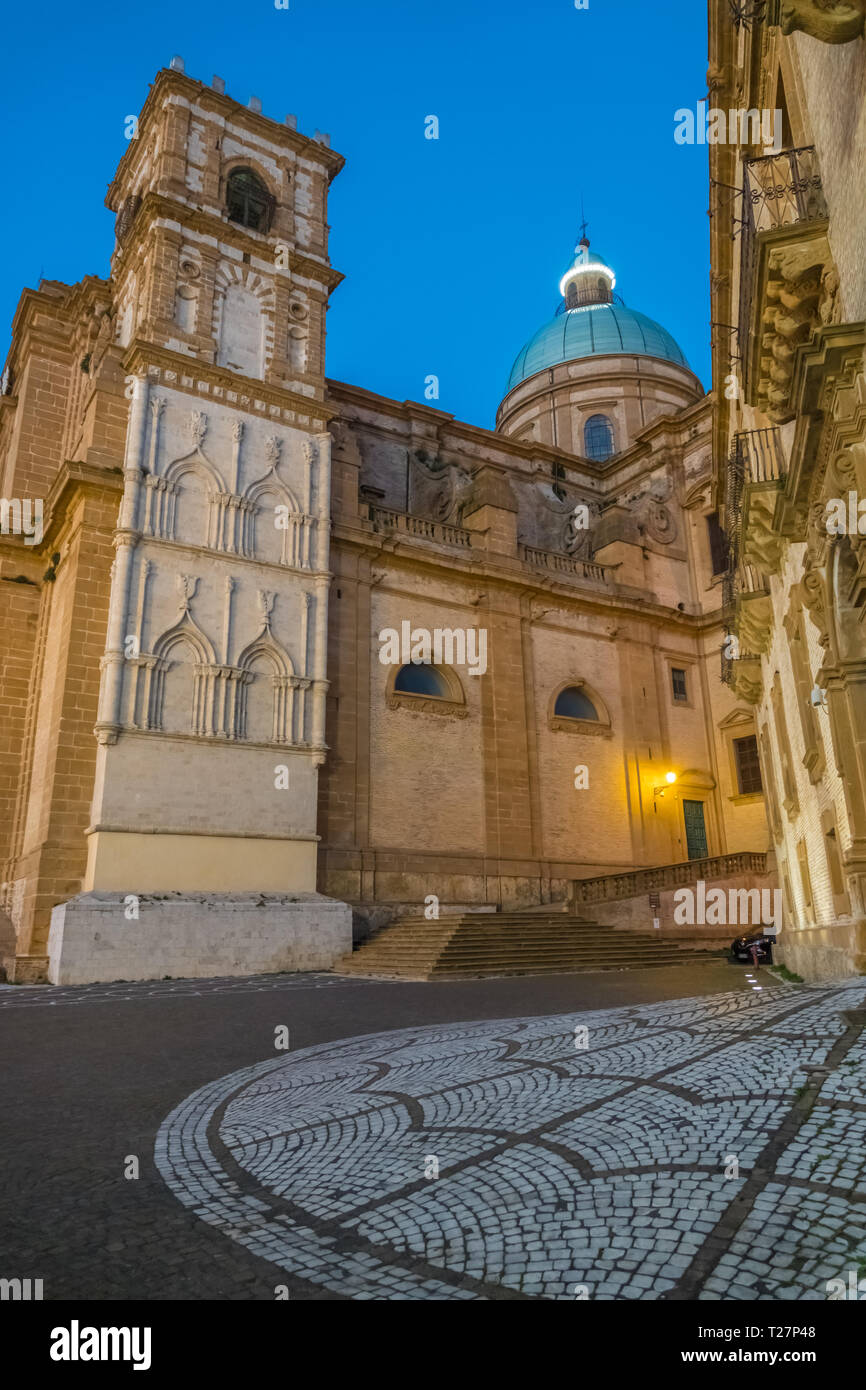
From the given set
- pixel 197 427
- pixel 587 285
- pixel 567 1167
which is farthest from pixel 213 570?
pixel 587 285

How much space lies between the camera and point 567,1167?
3510mm

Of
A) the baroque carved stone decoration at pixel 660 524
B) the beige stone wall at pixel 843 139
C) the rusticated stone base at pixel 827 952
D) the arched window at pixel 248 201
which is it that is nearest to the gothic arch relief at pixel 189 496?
the arched window at pixel 248 201

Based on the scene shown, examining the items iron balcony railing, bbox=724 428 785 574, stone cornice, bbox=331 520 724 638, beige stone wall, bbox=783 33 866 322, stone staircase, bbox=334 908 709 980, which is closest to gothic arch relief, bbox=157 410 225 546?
stone cornice, bbox=331 520 724 638

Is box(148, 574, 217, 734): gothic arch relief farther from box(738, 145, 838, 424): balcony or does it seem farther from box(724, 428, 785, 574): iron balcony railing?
box(738, 145, 838, 424): balcony

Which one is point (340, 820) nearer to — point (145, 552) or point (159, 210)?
point (145, 552)

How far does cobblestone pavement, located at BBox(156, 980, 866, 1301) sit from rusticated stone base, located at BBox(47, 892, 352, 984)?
38.6 feet

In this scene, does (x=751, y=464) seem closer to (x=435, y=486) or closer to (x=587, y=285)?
(x=435, y=486)

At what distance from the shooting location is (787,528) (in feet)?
34.2

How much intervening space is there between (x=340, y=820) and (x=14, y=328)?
1890 cm

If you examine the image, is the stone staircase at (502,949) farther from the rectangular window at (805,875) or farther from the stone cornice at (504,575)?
the stone cornice at (504,575)

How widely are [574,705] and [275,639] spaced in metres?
11.3

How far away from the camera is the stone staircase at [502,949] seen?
1781 centimetres

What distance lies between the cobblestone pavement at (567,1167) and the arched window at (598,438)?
123ft

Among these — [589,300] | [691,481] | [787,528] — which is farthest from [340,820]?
[589,300]
